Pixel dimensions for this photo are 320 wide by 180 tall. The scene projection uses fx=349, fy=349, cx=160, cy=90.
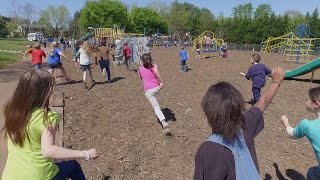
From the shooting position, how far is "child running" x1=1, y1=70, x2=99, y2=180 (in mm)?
2711

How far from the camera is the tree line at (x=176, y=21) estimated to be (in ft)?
168

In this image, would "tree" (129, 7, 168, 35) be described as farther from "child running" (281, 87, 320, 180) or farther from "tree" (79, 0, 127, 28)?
"child running" (281, 87, 320, 180)

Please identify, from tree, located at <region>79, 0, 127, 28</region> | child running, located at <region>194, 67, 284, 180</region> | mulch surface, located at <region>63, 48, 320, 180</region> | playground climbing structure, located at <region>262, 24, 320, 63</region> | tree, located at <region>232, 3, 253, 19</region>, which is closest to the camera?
child running, located at <region>194, 67, 284, 180</region>

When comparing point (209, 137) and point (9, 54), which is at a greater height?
point (209, 137)

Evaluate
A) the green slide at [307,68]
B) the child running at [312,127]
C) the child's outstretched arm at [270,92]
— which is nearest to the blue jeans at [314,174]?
the child running at [312,127]

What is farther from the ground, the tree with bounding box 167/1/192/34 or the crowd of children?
the tree with bounding box 167/1/192/34

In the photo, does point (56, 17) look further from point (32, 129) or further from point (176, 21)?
point (32, 129)

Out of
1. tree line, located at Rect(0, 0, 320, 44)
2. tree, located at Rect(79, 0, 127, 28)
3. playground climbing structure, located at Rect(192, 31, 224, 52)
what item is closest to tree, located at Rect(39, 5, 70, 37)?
tree line, located at Rect(0, 0, 320, 44)

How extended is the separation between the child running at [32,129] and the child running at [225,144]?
111 centimetres

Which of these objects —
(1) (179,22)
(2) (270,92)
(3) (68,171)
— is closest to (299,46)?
(2) (270,92)

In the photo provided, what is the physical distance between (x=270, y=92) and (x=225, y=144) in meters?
1.01

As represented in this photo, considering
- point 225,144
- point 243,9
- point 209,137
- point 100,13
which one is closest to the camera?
point 225,144

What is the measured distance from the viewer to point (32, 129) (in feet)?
8.94

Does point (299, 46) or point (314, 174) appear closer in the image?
point (314, 174)
